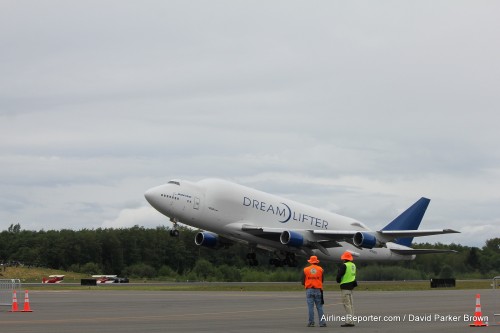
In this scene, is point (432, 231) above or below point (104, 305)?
above

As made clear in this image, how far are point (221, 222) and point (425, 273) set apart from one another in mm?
21732

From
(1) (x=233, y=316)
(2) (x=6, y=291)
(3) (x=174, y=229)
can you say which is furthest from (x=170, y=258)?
(1) (x=233, y=316)

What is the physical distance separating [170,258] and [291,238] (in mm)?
33812

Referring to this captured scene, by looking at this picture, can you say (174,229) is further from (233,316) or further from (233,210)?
(233,316)

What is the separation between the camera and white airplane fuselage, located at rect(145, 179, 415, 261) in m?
58.2

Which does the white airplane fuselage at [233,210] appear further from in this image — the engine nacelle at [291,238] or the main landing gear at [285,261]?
the engine nacelle at [291,238]

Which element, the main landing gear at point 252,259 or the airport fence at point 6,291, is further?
the main landing gear at point 252,259

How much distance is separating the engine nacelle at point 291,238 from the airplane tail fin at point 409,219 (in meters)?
11.3

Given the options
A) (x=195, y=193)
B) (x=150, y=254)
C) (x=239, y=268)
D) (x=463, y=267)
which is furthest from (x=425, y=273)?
(x=150, y=254)

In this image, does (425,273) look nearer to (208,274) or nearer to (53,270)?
(208,274)

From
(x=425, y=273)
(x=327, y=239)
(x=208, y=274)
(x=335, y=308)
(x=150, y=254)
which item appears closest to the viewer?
(x=335, y=308)

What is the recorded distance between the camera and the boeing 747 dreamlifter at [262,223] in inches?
2298

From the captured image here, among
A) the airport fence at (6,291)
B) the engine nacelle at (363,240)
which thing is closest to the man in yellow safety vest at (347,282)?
the airport fence at (6,291)

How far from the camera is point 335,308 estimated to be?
29.9 m
